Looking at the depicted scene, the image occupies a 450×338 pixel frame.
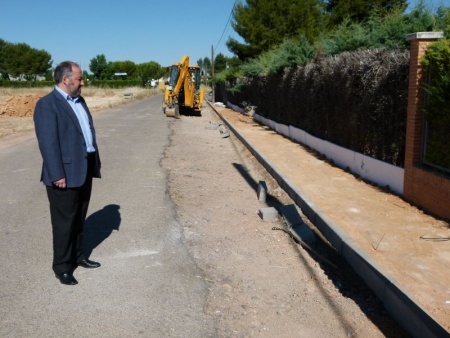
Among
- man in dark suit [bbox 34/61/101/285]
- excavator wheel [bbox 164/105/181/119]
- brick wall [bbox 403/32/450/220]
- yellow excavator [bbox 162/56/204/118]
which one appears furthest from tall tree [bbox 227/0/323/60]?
man in dark suit [bbox 34/61/101/285]

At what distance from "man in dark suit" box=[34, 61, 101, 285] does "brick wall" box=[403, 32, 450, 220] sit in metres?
4.59

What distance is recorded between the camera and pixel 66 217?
14.5 ft

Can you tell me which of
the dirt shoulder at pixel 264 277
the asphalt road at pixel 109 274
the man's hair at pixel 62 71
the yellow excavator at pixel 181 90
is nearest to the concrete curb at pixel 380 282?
the dirt shoulder at pixel 264 277

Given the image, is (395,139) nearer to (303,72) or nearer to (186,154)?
(186,154)

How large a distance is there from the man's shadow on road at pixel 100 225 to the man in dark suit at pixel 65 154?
2.48ft

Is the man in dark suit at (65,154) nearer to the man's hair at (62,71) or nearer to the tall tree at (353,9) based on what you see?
the man's hair at (62,71)

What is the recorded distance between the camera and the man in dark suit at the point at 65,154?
4195 mm

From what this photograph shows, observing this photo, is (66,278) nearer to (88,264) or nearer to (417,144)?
(88,264)

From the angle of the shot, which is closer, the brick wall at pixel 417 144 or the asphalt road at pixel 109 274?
the asphalt road at pixel 109 274

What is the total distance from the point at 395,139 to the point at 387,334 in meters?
4.97

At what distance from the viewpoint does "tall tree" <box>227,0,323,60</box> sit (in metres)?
36.1

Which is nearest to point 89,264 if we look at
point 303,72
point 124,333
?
point 124,333

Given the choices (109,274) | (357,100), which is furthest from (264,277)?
(357,100)

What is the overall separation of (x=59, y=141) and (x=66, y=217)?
71cm
